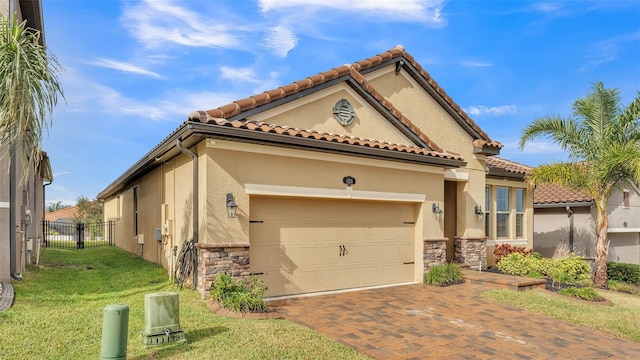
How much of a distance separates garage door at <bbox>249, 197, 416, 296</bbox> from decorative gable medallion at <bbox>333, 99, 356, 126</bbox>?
2287mm

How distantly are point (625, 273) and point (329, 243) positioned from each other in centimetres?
1506

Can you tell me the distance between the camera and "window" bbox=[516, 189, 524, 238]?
16578 mm

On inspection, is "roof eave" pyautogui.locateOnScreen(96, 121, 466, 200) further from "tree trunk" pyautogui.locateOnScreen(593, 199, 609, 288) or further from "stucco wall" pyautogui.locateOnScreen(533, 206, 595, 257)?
"stucco wall" pyautogui.locateOnScreen(533, 206, 595, 257)

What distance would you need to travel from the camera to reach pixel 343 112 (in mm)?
10930

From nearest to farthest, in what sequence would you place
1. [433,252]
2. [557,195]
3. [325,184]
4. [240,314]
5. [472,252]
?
[240,314] < [325,184] < [433,252] < [472,252] < [557,195]

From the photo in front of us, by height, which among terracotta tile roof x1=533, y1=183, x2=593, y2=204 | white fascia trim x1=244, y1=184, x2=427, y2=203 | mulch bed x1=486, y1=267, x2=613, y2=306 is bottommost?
mulch bed x1=486, y1=267, x2=613, y2=306

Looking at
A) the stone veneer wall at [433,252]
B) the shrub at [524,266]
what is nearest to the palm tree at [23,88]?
the stone veneer wall at [433,252]

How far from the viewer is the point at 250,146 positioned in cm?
859

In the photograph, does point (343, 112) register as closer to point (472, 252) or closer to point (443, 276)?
Result: point (443, 276)

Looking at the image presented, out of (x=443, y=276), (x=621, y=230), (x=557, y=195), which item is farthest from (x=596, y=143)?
(x=621, y=230)

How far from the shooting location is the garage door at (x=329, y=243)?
9039 millimetres

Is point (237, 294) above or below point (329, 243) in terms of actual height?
below

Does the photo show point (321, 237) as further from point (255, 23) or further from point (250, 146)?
point (255, 23)

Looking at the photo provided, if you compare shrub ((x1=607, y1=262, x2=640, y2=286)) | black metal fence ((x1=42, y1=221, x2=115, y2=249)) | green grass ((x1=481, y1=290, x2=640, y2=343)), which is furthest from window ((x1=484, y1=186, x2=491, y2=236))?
black metal fence ((x1=42, y1=221, x2=115, y2=249))
